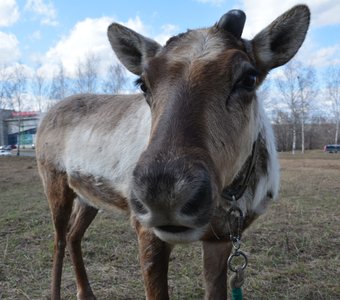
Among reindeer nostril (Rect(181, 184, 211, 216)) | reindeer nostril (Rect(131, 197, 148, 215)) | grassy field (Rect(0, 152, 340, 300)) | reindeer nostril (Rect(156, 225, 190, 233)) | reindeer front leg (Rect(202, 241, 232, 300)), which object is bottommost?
grassy field (Rect(0, 152, 340, 300))

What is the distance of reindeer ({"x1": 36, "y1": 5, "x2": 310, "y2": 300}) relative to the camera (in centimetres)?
202

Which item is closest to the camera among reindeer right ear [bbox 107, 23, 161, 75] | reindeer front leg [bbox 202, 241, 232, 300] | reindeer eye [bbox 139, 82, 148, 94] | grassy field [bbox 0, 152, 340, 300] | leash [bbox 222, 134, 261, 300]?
reindeer eye [bbox 139, 82, 148, 94]

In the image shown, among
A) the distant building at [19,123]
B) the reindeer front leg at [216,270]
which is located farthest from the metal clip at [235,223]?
the distant building at [19,123]

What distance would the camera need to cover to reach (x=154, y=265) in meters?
3.49

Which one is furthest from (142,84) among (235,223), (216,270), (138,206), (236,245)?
(216,270)

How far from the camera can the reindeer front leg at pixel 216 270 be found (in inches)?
158

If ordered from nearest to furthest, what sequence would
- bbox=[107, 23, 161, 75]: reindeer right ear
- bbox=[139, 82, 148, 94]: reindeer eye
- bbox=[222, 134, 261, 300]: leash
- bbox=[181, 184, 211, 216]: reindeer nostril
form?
bbox=[181, 184, 211, 216]: reindeer nostril, bbox=[139, 82, 148, 94]: reindeer eye, bbox=[222, 134, 261, 300]: leash, bbox=[107, 23, 161, 75]: reindeer right ear

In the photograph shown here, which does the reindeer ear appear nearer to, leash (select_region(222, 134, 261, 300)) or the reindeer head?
the reindeer head

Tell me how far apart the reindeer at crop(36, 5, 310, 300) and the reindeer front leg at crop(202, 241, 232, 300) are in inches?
0.4

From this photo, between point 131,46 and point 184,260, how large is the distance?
3.50 meters

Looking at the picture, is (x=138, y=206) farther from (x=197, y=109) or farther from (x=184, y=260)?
(x=184, y=260)

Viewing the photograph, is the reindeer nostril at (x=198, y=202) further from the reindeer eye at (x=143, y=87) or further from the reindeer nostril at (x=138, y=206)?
the reindeer eye at (x=143, y=87)

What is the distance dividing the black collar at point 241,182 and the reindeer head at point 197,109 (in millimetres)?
213

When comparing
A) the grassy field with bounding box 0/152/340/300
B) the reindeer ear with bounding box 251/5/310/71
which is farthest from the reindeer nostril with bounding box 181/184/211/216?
the grassy field with bounding box 0/152/340/300
